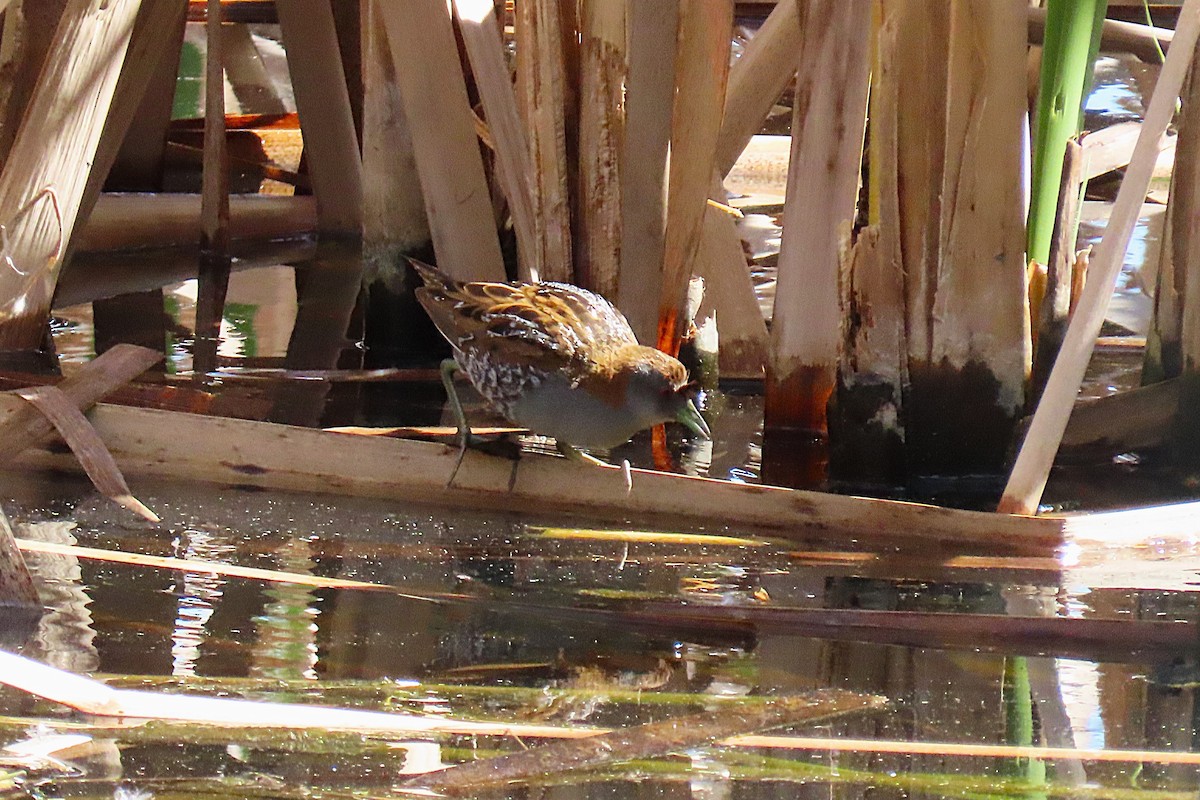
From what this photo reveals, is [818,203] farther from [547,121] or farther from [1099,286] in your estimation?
[1099,286]

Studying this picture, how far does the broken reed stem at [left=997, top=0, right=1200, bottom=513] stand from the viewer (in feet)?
10.0

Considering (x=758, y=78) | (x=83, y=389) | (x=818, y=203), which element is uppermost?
(x=758, y=78)

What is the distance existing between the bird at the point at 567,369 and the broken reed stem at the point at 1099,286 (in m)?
0.81

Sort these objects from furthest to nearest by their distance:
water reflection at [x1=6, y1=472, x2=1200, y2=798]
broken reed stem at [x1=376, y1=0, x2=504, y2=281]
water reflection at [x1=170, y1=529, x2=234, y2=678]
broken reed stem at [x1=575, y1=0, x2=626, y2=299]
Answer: broken reed stem at [x1=376, y1=0, x2=504, y2=281], broken reed stem at [x1=575, y1=0, x2=626, y2=299], water reflection at [x1=170, y1=529, x2=234, y2=678], water reflection at [x1=6, y1=472, x2=1200, y2=798]

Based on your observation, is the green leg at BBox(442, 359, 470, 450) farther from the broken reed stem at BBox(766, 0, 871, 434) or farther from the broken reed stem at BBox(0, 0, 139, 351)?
the broken reed stem at BBox(0, 0, 139, 351)

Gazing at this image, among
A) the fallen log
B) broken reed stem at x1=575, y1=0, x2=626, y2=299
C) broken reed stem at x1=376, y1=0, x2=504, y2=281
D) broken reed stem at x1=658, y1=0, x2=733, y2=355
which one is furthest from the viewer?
broken reed stem at x1=376, y1=0, x2=504, y2=281

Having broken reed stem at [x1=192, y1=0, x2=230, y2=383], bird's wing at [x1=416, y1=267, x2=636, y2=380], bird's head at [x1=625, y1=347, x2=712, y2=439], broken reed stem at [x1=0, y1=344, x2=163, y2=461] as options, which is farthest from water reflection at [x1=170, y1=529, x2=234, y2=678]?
broken reed stem at [x1=192, y1=0, x2=230, y2=383]

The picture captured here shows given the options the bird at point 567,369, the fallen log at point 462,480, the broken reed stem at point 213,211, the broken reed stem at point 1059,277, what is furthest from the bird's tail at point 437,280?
the broken reed stem at point 1059,277

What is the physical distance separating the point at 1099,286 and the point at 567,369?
4.24ft

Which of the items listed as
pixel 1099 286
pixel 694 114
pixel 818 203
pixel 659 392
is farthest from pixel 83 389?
pixel 1099 286

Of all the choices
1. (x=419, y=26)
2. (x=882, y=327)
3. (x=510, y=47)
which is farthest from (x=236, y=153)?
(x=882, y=327)

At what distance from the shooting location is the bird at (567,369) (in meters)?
3.61

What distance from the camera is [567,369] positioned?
3.64 metres

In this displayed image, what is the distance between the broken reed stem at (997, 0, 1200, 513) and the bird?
0.81 metres
